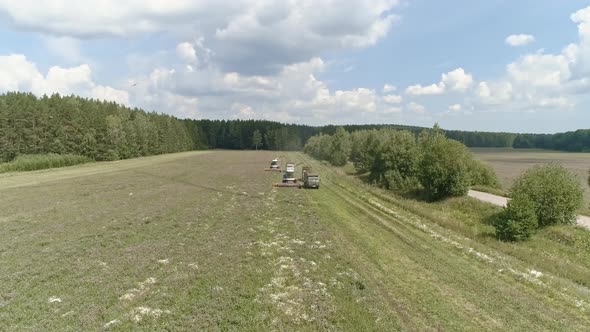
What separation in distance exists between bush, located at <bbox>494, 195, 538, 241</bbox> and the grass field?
875 millimetres

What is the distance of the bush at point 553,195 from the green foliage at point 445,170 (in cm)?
1125

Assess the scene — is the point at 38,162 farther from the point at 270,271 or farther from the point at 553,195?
the point at 553,195

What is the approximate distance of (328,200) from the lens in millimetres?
34250

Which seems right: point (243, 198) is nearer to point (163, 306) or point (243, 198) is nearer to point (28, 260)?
point (28, 260)

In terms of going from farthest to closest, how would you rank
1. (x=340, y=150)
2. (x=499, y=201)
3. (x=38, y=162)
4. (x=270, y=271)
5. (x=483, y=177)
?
1. (x=340, y=150)
2. (x=38, y=162)
3. (x=483, y=177)
4. (x=499, y=201)
5. (x=270, y=271)

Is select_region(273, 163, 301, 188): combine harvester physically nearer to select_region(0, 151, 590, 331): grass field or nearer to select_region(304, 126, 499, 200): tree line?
select_region(304, 126, 499, 200): tree line

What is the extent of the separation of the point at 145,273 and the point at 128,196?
821 inches

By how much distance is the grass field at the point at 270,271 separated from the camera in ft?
35.4

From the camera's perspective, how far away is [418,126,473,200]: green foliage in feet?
133

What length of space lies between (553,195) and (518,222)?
229 inches

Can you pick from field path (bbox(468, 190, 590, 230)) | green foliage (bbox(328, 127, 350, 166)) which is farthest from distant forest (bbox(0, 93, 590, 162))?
green foliage (bbox(328, 127, 350, 166))

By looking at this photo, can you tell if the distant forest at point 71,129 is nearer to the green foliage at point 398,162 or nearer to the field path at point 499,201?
the green foliage at point 398,162

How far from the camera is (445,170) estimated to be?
41.2 metres

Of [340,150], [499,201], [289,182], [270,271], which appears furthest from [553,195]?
[340,150]
